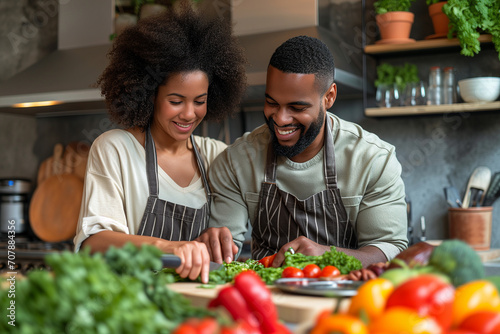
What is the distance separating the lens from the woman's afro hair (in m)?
1.91

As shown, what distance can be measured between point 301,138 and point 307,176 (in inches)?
5.2

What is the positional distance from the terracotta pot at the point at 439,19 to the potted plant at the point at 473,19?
0.16 m

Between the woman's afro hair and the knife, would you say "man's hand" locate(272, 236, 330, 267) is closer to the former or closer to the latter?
the knife

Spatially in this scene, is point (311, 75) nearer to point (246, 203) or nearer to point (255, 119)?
point (246, 203)

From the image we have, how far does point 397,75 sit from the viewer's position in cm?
317

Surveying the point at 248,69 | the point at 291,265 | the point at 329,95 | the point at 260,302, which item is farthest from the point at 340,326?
the point at 248,69

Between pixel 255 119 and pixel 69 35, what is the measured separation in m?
1.37

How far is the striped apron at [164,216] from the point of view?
189 cm

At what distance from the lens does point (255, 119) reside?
12.1 feet

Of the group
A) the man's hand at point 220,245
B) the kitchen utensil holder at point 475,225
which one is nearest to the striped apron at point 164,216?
the man's hand at point 220,245

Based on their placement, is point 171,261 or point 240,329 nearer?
point 240,329

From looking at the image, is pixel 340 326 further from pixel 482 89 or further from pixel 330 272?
pixel 482 89

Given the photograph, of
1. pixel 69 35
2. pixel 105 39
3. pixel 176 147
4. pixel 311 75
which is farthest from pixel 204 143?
pixel 69 35

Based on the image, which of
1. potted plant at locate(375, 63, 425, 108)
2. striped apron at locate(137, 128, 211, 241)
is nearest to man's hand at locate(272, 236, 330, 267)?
striped apron at locate(137, 128, 211, 241)
